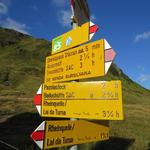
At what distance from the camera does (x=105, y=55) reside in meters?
5.25

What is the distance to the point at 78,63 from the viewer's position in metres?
5.83

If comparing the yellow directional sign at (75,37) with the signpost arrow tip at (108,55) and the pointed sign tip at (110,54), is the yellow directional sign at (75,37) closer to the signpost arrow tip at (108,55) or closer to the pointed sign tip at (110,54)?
the signpost arrow tip at (108,55)

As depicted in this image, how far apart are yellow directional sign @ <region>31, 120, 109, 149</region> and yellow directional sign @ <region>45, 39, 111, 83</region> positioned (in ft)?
3.10

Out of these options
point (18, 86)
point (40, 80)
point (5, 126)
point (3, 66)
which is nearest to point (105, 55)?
point (5, 126)

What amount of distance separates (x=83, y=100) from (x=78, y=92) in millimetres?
197

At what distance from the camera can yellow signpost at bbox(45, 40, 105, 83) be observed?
5375 millimetres

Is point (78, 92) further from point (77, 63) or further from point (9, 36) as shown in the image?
point (9, 36)

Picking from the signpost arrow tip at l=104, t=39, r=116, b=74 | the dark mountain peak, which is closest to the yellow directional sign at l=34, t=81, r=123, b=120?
the signpost arrow tip at l=104, t=39, r=116, b=74

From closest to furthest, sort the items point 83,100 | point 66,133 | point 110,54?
point 110,54 → point 66,133 → point 83,100

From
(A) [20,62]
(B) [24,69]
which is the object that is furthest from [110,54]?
(A) [20,62]

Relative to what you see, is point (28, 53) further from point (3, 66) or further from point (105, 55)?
point (105, 55)

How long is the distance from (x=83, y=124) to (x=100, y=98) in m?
0.68

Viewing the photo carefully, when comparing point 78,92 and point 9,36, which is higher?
point 9,36

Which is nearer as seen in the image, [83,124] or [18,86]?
[83,124]
